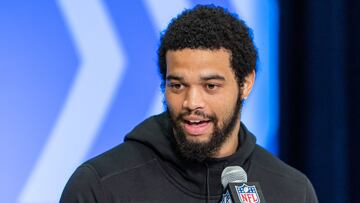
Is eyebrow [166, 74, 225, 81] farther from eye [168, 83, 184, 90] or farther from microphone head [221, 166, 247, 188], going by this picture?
microphone head [221, 166, 247, 188]

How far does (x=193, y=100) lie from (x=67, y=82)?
95 centimetres

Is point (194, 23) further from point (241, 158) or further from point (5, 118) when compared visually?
point (5, 118)

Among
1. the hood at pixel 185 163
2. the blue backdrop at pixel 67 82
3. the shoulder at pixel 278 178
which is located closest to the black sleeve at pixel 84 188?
the hood at pixel 185 163

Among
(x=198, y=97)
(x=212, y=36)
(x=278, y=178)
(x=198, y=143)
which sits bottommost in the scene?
(x=278, y=178)

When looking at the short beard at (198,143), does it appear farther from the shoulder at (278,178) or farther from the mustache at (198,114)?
the shoulder at (278,178)

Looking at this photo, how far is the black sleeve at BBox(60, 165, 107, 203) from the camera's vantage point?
1.52m

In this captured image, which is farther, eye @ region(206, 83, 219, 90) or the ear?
the ear

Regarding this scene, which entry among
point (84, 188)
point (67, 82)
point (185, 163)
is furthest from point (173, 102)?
point (67, 82)

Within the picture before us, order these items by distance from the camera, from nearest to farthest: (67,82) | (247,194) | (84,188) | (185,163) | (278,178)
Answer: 1. (247,194)
2. (84,188)
3. (185,163)
4. (278,178)
5. (67,82)

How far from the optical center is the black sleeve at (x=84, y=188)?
1519 millimetres

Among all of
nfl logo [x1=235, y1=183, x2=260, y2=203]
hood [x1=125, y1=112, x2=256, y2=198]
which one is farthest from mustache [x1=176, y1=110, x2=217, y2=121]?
nfl logo [x1=235, y1=183, x2=260, y2=203]

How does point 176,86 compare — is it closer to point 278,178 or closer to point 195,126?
point 195,126

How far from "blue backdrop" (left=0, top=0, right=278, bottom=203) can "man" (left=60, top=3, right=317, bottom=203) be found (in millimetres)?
716

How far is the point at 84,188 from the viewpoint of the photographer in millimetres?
1528
